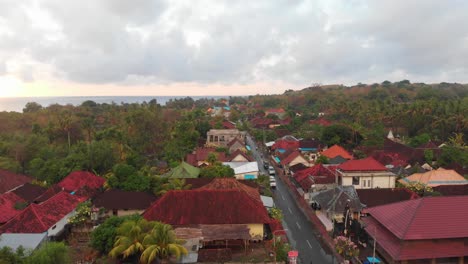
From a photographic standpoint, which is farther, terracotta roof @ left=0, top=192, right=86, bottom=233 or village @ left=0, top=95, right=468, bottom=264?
terracotta roof @ left=0, top=192, right=86, bottom=233

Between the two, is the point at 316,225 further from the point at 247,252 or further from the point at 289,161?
the point at 289,161

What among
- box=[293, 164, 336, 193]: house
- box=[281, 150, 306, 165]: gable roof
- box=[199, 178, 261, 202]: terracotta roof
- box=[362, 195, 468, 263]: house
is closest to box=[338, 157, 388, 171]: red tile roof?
box=[293, 164, 336, 193]: house

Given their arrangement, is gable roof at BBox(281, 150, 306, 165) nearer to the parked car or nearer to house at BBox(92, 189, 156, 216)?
the parked car

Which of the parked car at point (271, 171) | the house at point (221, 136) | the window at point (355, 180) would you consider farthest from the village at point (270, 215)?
the house at point (221, 136)

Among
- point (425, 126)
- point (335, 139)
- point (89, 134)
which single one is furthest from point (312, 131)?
point (89, 134)

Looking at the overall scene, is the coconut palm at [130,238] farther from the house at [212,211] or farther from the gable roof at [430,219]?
the gable roof at [430,219]

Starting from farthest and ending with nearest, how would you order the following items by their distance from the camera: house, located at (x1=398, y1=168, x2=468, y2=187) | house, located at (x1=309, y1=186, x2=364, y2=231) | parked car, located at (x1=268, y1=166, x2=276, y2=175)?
parked car, located at (x1=268, y1=166, x2=276, y2=175), house, located at (x1=398, y1=168, x2=468, y2=187), house, located at (x1=309, y1=186, x2=364, y2=231)

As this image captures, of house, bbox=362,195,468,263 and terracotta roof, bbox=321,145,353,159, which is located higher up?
house, bbox=362,195,468,263
